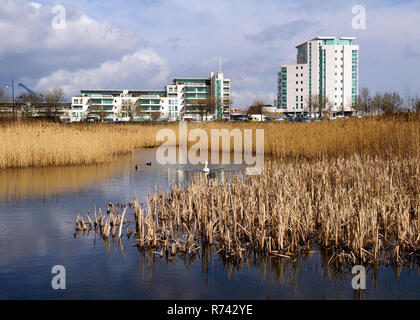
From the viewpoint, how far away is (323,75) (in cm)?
12006

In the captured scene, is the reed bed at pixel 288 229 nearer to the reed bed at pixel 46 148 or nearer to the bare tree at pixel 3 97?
the reed bed at pixel 46 148

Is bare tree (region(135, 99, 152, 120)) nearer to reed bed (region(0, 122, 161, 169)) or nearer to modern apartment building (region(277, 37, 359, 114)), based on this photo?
modern apartment building (region(277, 37, 359, 114))

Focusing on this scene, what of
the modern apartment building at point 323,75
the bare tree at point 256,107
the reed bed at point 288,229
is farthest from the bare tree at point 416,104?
the modern apartment building at point 323,75

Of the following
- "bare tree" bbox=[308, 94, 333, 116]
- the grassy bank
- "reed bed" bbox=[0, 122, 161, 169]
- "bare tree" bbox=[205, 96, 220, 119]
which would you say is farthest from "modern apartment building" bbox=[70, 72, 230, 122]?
"reed bed" bbox=[0, 122, 161, 169]

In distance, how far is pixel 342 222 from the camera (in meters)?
6.53

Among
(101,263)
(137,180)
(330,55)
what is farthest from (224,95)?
(101,263)

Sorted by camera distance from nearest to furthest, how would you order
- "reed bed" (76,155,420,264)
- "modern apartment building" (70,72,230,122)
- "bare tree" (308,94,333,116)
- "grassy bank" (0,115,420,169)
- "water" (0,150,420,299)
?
1. "water" (0,150,420,299)
2. "reed bed" (76,155,420,264)
3. "grassy bank" (0,115,420,169)
4. "bare tree" (308,94,333,116)
5. "modern apartment building" (70,72,230,122)

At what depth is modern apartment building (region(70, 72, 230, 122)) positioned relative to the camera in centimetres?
10031

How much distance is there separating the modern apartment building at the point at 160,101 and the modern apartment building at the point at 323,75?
17.1 meters

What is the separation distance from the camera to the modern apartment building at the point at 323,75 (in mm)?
118188

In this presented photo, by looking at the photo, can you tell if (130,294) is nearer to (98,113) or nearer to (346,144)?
(346,144)

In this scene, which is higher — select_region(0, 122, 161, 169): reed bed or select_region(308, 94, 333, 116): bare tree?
select_region(308, 94, 333, 116): bare tree

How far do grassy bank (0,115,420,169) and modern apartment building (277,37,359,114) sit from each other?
328ft
